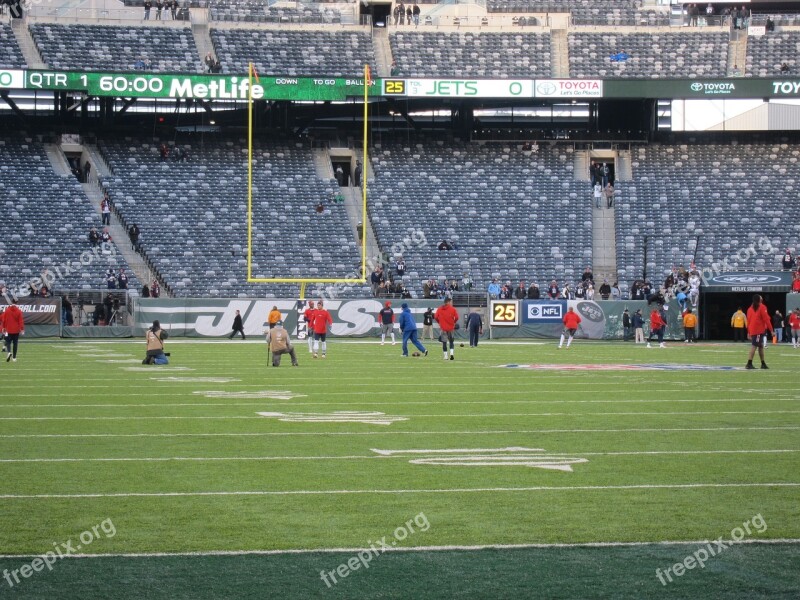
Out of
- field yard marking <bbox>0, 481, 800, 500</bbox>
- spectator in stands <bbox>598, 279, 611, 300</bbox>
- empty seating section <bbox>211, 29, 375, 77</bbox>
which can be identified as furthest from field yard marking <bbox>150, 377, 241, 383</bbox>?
empty seating section <bbox>211, 29, 375, 77</bbox>

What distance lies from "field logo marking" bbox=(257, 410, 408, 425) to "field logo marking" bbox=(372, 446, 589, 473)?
2422 millimetres

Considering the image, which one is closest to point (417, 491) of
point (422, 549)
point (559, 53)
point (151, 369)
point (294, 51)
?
point (422, 549)

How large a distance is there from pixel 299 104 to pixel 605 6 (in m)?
14.2

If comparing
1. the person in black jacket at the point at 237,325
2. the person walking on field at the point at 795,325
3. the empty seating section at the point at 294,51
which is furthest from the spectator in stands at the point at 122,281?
the person walking on field at the point at 795,325

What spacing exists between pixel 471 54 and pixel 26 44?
1734cm

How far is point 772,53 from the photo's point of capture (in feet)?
161

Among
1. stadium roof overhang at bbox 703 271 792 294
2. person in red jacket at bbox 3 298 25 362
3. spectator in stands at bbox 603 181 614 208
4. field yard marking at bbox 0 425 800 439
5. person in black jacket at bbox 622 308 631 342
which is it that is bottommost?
person in black jacket at bbox 622 308 631 342

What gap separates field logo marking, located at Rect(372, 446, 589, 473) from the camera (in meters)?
9.96

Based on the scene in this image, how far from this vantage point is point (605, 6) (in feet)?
170

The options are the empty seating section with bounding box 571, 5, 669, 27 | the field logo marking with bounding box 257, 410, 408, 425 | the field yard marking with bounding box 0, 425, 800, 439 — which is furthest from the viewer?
the empty seating section with bounding box 571, 5, 669, 27

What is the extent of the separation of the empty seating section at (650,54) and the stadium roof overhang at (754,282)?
38.2 feet

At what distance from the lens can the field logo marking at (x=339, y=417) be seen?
13.3 meters

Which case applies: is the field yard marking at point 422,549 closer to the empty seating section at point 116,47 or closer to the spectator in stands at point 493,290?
the spectator in stands at point 493,290

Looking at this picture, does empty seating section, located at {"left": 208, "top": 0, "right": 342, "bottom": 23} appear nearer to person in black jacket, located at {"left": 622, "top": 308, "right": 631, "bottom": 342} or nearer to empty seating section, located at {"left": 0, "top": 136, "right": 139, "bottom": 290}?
empty seating section, located at {"left": 0, "top": 136, "right": 139, "bottom": 290}
